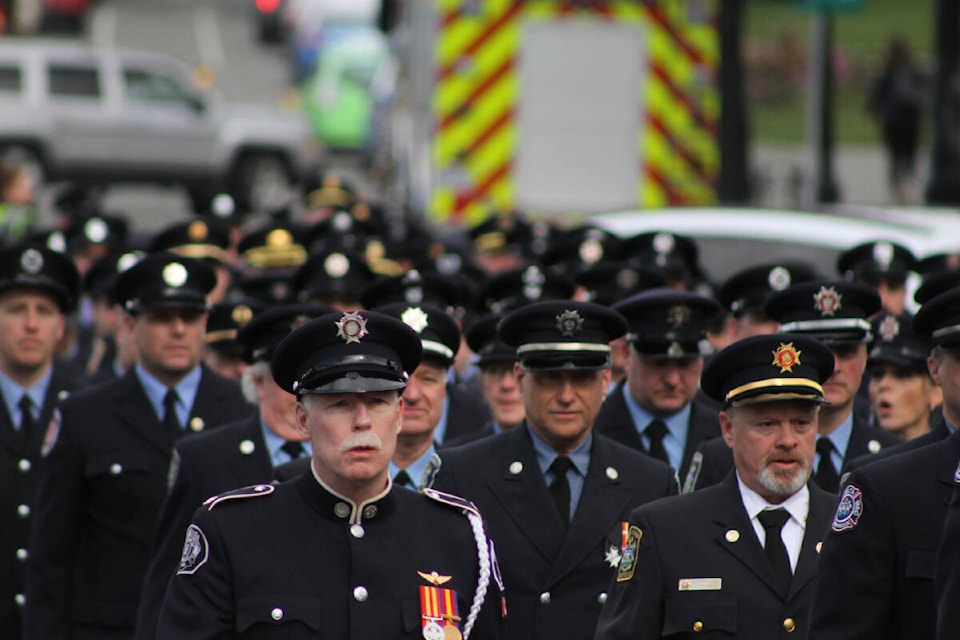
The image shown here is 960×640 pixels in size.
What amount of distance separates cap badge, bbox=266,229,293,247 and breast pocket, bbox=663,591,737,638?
709cm

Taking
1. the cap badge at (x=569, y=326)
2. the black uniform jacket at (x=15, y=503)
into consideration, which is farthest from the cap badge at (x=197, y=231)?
the cap badge at (x=569, y=326)

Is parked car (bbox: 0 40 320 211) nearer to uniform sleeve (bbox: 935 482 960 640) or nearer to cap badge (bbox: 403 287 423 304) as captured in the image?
cap badge (bbox: 403 287 423 304)

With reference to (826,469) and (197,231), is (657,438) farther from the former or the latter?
(197,231)

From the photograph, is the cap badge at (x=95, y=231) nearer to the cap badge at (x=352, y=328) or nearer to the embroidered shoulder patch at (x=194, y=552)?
the cap badge at (x=352, y=328)

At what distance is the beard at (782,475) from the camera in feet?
20.8

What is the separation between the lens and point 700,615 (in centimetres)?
621

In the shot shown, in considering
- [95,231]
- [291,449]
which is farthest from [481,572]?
[95,231]

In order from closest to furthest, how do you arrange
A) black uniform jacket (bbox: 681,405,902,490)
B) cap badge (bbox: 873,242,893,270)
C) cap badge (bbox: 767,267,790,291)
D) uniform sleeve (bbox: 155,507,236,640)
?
uniform sleeve (bbox: 155,507,236,640)
black uniform jacket (bbox: 681,405,902,490)
cap badge (bbox: 767,267,790,291)
cap badge (bbox: 873,242,893,270)

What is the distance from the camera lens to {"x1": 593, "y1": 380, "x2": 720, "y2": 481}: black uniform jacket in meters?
8.54

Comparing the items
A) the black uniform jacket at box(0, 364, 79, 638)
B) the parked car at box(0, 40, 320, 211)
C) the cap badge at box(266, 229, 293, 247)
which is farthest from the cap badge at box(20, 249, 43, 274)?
the parked car at box(0, 40, 320, 211)

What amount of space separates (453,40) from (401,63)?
3877 mm

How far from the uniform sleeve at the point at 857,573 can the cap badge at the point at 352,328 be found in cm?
135

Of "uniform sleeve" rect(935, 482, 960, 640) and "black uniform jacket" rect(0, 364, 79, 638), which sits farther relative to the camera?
"black uniform jacket" rect(0, 364, 79, 638)

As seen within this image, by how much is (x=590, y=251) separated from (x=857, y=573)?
6.51 metres
